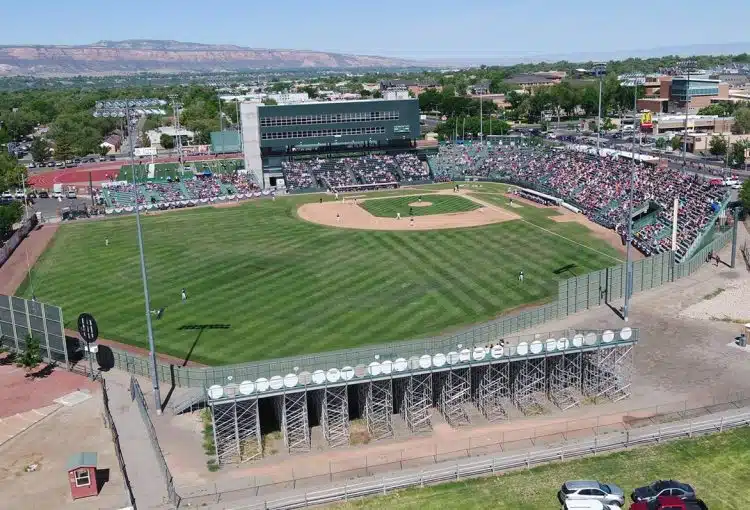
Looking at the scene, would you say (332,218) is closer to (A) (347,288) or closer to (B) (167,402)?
(A) (347,288)

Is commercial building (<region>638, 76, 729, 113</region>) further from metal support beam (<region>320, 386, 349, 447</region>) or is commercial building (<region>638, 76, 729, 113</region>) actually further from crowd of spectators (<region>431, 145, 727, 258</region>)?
metal support beam (<region>320, 386, 349, 447</region>)

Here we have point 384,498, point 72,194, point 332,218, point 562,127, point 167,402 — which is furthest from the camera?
point 562,127

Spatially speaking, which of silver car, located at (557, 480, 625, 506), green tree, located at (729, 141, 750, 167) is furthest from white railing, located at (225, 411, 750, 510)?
green tree, located at (729, 141, 750, 167)

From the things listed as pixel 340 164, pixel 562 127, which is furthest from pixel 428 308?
pixel 562 127

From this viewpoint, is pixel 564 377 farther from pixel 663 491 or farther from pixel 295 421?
pixel 295 421

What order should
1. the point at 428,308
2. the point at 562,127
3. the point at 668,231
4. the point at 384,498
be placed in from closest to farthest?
1. the point at 384,498
2. the point at 428,308
3. the point at 668,231
4. the point at 562,127

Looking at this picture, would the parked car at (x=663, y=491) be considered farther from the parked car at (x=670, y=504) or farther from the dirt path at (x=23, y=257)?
the dirt path at (x=23, y=257)

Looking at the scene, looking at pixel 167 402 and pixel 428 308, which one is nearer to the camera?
pixel 167 402
